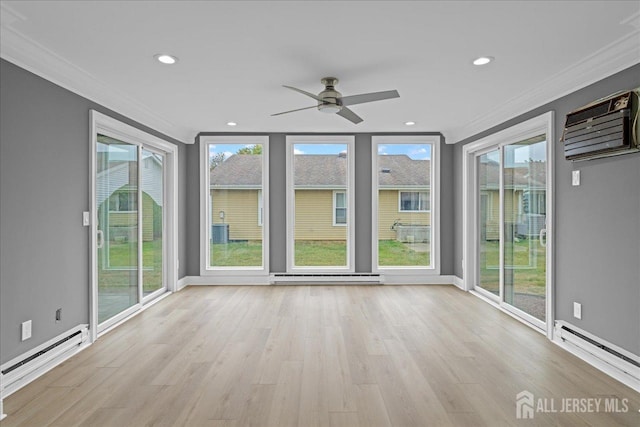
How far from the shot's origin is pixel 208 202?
6.26 m

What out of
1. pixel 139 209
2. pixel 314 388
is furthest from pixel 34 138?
pixel 314 388

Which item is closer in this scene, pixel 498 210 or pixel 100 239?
pixel 100 239

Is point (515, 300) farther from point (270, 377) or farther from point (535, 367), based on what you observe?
point (270, 377)

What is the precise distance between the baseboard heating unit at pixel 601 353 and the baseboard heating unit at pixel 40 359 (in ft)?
14.2

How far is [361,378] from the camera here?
2842mm

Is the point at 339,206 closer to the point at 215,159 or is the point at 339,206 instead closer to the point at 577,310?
the point at 215,159

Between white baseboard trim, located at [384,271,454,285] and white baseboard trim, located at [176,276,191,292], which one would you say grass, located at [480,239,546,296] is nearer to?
white baseboard trim, located at [384,271,454,285]

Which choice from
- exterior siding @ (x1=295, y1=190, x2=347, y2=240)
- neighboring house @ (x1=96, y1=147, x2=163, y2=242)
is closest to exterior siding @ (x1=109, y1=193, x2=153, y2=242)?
neighboring house @ (x1=96, y1=147, x2=163, y2=242)

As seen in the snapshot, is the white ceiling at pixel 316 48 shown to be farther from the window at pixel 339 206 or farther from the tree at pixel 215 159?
the window at pixel 339 206

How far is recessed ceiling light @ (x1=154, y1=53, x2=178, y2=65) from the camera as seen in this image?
301cm

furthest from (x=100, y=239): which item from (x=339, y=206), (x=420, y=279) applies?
(x=420, y=279)

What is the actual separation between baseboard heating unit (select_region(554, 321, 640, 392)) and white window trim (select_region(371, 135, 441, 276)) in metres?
2.73

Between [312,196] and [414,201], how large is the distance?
1.69 meters

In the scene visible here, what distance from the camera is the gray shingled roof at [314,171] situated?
6.24 m
